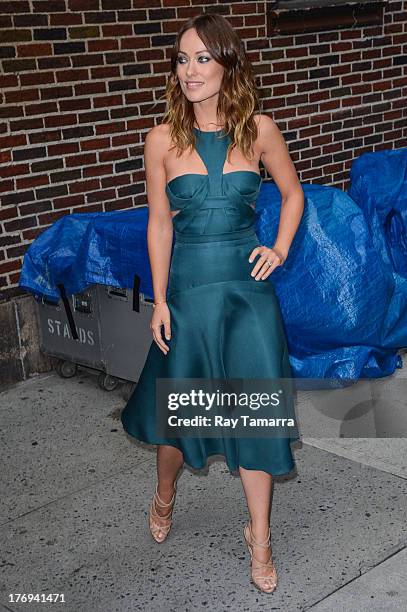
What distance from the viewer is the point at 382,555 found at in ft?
12.2

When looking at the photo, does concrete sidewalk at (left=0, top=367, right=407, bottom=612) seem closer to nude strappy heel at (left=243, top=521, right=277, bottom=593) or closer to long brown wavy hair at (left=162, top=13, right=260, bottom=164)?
nude strappy heel at (left=243, top=521, right=277, bottom=593)

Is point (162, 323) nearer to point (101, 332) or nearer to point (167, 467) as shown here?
point (167, 467)

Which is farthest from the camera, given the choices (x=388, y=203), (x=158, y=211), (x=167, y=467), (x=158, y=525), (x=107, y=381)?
(x=388, y=203)

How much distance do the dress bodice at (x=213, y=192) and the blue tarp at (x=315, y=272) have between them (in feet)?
6.07

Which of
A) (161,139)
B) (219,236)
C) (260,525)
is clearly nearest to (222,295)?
(219,236)

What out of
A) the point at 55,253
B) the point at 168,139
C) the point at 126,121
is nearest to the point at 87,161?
the point at 126,121

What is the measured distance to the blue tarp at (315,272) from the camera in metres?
5.33

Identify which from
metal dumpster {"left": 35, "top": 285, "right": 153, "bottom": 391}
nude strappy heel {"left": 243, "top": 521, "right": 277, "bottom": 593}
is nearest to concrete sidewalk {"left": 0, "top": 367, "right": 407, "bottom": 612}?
nude strappy heel {"left": 243, "top": 521, "right": 277, "bottom": 593}

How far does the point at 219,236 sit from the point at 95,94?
126 inches

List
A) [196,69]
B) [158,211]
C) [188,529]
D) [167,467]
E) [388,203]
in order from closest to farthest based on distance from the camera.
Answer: [196,69] → [158,211] → [167,467] → [188,529] → [388,203]

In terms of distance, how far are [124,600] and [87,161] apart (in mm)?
3542

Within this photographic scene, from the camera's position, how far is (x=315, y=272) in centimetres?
535

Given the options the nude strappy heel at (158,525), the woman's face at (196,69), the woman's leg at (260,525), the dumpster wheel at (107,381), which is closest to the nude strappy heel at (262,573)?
the woman's leg at (260,525)

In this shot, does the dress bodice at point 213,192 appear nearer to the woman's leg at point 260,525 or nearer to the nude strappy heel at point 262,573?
the woman's leg at point 260,525
